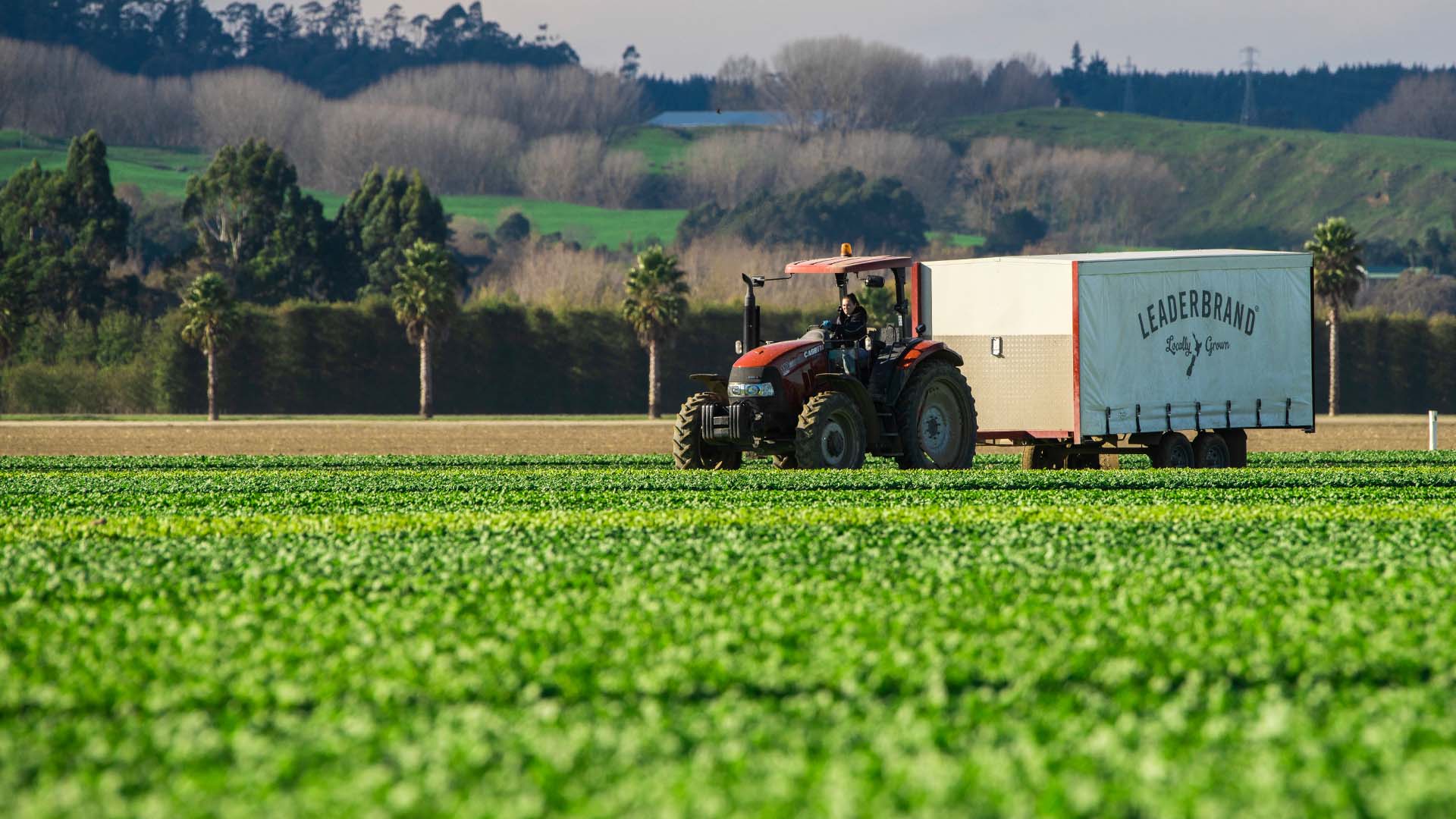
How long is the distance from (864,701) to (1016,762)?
1325 millimetres

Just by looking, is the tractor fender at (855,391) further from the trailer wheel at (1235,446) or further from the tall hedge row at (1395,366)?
the tall hedge row at (1395,366)

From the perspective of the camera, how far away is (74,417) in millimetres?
59750

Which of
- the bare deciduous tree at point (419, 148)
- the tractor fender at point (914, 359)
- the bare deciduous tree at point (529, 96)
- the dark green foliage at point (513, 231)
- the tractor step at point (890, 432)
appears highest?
the bare deciduous tree at point (529, 96)

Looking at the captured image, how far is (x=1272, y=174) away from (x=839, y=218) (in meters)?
51.4

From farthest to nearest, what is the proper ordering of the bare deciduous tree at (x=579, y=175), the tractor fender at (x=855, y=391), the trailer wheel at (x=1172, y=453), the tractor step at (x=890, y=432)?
the bare deciduous tree at (x=579, y=175)
the trailer wheel at (x=1172, y=453)
the tractor step at (x=890, y=432)
the tractor fender at (x=855, y=391)

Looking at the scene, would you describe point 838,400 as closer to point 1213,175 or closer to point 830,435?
point 830,435

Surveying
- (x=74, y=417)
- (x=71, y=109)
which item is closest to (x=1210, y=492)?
(x=74, y=417)

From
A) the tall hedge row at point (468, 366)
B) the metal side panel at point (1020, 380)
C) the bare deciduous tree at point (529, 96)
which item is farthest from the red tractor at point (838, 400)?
the bare deciduous tree at point (529, 96)

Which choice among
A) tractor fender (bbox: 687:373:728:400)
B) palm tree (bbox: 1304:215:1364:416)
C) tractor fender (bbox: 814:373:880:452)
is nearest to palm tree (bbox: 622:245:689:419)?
palm tree (bbox: 1304:215:1364:416)

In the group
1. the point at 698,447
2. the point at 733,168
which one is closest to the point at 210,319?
the point at 698,447

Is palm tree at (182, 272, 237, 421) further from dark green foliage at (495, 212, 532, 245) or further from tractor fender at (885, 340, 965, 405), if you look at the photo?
dark green foliage at (495, 212, 532, 245)

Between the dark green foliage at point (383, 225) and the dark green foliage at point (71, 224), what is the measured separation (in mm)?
10416

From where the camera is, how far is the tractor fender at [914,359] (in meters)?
21.8

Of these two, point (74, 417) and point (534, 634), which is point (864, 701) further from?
point (74, 417)
